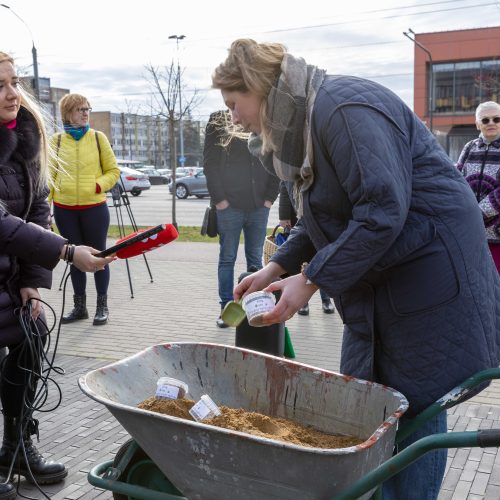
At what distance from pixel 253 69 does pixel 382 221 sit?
67cm

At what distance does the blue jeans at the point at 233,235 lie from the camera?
666cm

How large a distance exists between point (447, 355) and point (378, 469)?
1.71 feet

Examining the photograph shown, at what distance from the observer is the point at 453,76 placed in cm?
4738

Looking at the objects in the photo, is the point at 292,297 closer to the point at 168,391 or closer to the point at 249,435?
the point at 249,435

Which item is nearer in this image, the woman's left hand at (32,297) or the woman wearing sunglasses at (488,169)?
the woman's left hand at (32,297)

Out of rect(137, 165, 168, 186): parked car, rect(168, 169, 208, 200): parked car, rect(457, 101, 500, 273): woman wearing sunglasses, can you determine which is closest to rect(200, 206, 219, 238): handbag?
rect(457, 101, 500, 273): woman wearing sunglasses

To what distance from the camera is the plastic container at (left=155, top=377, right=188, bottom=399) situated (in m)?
2.79

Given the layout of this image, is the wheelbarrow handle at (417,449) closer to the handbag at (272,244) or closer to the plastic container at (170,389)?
the plastic container at (170,389)

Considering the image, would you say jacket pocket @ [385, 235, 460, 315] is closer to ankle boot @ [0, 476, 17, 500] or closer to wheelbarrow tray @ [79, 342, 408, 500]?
wheelbarrow tray @ [79, 342, 408, 500]

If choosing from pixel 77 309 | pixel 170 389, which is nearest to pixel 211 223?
pixel 77 309

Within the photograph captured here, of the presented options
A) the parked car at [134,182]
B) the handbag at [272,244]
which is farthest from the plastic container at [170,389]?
the parked car at [134,182]

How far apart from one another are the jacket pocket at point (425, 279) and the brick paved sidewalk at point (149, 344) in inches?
63.8

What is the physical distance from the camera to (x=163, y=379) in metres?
2.87

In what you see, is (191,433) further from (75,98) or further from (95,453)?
(75,98)
